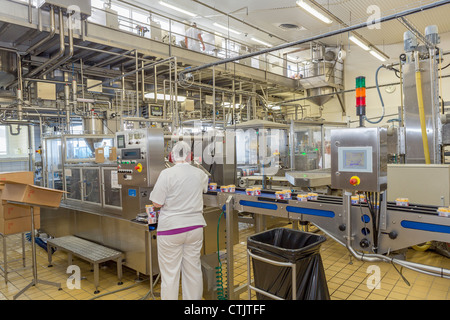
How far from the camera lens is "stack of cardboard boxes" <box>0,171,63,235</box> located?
2.99 m

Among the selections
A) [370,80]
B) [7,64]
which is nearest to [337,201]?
[7,64]

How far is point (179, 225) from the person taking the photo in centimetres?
234

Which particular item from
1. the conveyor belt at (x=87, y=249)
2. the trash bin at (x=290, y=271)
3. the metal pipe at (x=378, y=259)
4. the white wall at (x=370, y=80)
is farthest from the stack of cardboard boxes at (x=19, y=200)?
the white wall at (x=370, y=80)

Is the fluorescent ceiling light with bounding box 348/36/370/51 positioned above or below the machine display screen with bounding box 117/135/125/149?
above

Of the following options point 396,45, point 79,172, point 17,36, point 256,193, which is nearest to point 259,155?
point 79,172

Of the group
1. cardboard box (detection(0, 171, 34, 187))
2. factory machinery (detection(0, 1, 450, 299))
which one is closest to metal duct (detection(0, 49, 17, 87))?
factory machinery (detection(0, 1, 450, 299))

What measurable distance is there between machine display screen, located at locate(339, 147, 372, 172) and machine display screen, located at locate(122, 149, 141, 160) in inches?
80.9

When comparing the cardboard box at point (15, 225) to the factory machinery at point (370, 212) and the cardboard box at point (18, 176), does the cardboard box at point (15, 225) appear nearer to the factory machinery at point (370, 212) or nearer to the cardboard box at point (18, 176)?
the cardboard box at point (18, 176)

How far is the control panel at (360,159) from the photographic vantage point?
168 centimetres

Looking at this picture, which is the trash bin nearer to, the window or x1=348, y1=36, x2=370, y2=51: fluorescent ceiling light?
x1=348, y1=36, x2=370, y2=51: fluorescent ceiling light

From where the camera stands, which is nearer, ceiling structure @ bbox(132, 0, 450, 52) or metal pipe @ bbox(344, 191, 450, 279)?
metal pipe @ bbox(344, 191, 450, 279)

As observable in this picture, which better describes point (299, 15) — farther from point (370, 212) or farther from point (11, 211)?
point (11, 211)

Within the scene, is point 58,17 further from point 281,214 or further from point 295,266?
point 295,266
